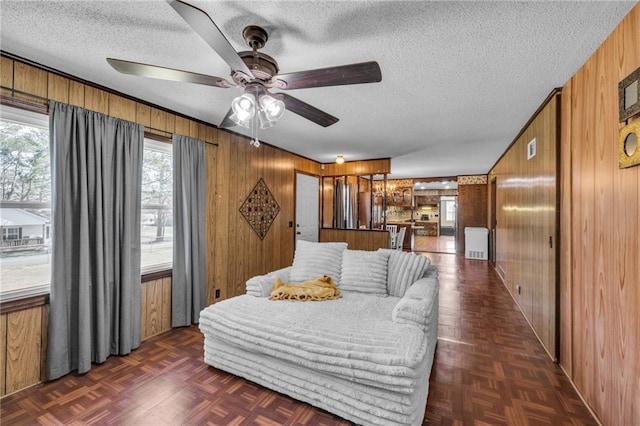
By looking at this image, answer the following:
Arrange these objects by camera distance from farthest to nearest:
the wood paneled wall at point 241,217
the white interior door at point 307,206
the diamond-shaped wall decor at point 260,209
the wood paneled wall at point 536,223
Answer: the white interior door at point 307,206
the diamond-shaped wall decor at point 260,209
the wood paneled wall at point 241,217
the wood paneled wall at point 536,223

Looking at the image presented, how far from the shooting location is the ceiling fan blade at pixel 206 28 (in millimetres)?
1047

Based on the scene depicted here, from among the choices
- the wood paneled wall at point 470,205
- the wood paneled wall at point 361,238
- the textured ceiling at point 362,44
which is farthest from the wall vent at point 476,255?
the textured ceiling at point 362,44

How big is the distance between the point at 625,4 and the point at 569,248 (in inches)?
61.4

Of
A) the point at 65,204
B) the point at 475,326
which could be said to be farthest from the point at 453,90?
the point at 65,204

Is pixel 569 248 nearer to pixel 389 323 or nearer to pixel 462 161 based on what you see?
pixel 389 323

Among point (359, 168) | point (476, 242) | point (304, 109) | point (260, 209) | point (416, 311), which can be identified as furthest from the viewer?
point (476, 242)

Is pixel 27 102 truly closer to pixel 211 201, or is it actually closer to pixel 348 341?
pixel 211 201

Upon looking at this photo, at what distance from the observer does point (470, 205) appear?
8.05 metres

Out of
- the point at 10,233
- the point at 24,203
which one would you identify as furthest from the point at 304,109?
the point at 10,233

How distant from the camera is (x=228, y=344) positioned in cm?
219

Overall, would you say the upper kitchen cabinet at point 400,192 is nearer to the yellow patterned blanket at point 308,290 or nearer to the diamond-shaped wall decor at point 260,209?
the diamond-shaped wall decor at point 260,209

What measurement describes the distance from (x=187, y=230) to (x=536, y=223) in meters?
3.64

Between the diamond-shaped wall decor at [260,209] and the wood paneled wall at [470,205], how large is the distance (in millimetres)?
5788

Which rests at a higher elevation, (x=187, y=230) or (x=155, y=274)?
(x=187, y=230)
